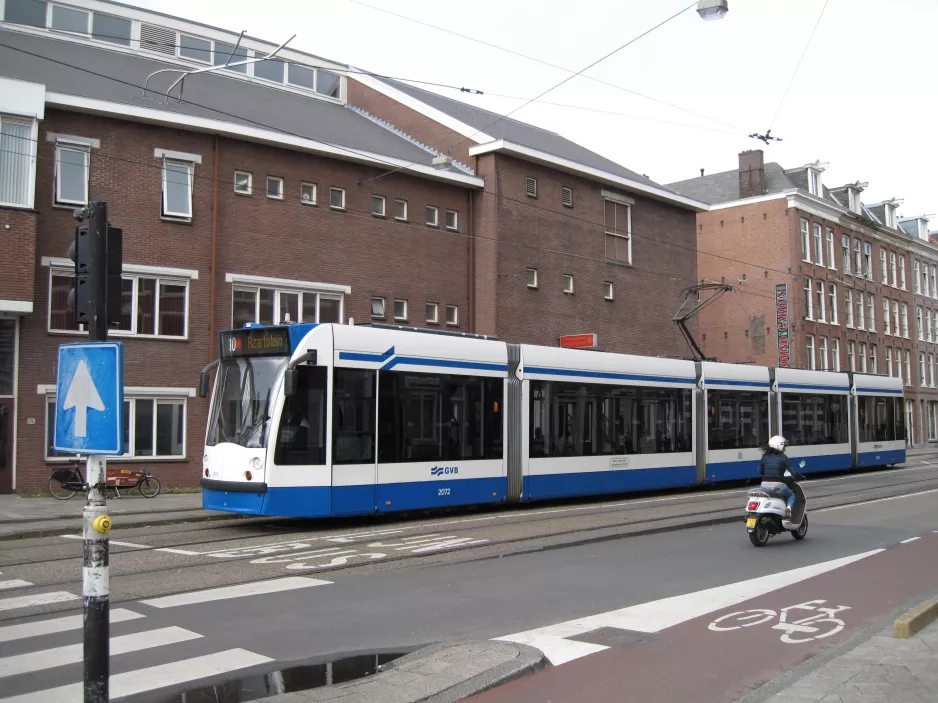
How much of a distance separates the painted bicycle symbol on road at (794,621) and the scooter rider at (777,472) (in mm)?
4408

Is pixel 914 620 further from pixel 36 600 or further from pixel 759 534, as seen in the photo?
pixel 36 600

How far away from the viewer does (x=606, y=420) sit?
19891 mm

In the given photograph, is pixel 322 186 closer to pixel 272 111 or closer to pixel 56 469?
pixel 272 111

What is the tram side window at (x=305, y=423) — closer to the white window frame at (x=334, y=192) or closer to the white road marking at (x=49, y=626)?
the white road marking at (x=49, y=626)

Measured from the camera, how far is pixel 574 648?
6.91m

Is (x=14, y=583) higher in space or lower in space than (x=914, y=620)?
lower

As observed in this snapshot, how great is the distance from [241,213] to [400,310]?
595 centimetres

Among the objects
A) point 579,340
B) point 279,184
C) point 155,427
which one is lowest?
point 155,427

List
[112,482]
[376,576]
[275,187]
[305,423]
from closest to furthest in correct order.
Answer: [376,576]
[305,423]
[112,482]
[275,187]

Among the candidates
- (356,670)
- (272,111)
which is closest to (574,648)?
(356,670)

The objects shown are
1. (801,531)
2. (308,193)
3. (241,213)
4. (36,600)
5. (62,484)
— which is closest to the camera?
(36,600)

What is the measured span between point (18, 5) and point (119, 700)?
26.3 metres

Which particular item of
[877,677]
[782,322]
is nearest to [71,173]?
[877,677]

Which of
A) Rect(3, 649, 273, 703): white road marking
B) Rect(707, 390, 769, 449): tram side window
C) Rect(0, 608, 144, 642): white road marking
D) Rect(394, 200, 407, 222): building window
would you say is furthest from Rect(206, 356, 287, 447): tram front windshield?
Rect(394, 200, 407, 222): building window
